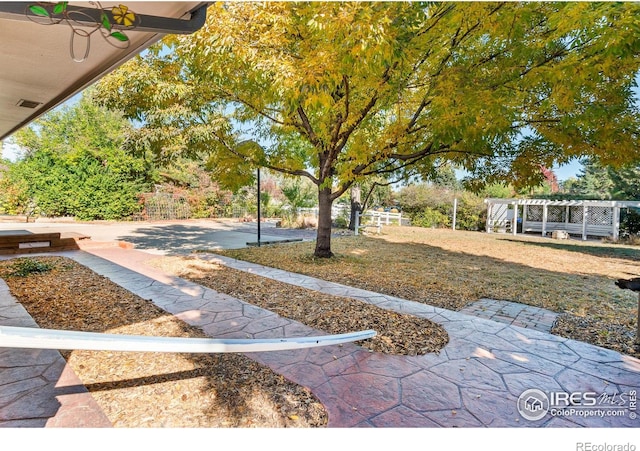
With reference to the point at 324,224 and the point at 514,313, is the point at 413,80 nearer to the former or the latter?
the point at 324,224

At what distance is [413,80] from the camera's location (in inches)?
224

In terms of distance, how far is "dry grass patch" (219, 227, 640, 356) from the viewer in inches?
161

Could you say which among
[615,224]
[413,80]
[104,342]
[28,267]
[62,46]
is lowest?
[28,267]

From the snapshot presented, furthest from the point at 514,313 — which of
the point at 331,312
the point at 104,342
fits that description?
the point at 104,342

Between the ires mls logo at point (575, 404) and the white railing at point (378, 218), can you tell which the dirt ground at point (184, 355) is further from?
the white railing at point (378, 218)

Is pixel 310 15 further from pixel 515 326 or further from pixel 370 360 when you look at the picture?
pixel 515 326

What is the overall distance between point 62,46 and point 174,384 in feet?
8.95

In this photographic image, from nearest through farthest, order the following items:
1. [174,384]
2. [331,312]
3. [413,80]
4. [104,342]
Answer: [104,342]
[174,384]
[331,312]
[413,80]

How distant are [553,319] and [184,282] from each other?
5062 millimetres

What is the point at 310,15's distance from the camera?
13.9 feet

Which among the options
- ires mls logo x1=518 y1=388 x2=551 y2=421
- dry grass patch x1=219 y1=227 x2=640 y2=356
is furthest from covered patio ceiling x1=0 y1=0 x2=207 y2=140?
dry grass patch x1=219 y1=227 x2=640 y2=356

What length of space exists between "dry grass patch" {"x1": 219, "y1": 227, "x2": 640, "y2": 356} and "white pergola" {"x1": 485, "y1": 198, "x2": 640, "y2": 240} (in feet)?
18.3
